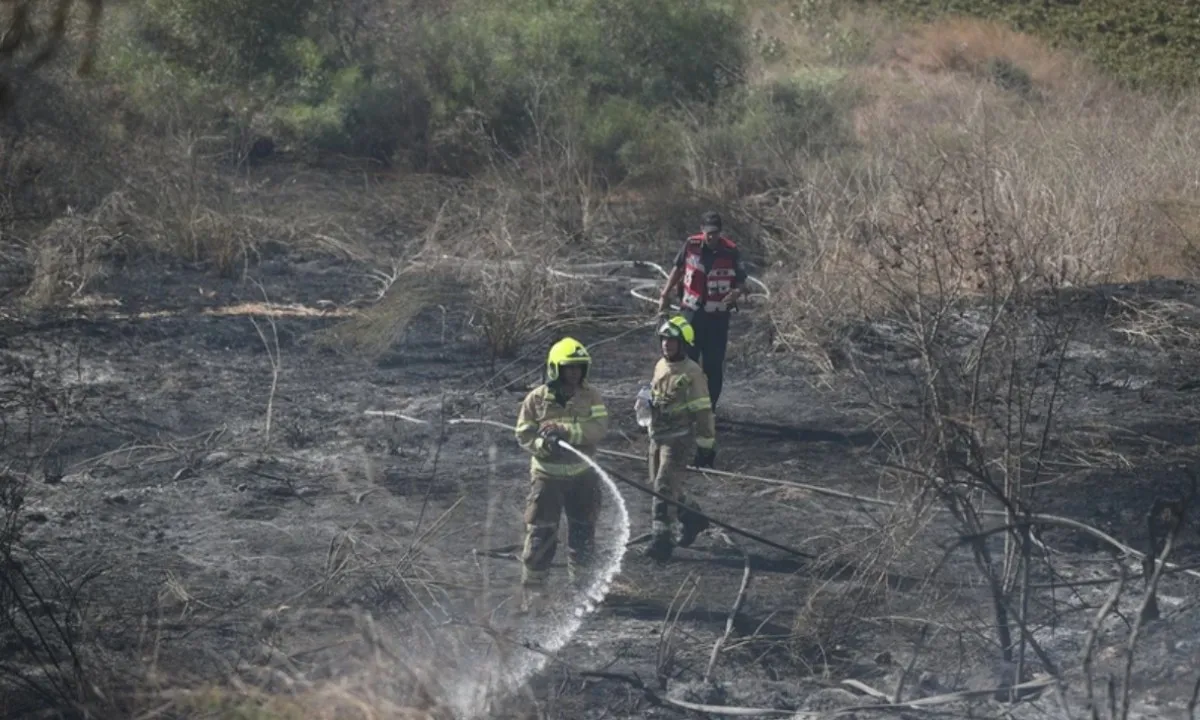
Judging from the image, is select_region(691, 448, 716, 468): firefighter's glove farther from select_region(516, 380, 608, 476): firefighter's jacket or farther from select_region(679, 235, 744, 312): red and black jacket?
select_region(679, 235, 744, 312): red and black jacket

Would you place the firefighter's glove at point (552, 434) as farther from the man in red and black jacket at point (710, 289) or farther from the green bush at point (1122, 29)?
the green bush at point (1122, 29)

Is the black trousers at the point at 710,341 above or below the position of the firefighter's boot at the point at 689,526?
above

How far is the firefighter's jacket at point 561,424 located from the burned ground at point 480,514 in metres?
0.42

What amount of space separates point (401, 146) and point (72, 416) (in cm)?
1269

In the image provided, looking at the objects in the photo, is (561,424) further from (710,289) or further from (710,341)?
(710,341)

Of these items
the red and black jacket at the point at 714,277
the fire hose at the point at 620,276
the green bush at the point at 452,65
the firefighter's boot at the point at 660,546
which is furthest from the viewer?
the green bush at the point at 452,65

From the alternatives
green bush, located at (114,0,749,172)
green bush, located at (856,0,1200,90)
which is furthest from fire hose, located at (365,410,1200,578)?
green bush, located at (856,0,1200,90)

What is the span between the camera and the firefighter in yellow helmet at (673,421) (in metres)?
9.26

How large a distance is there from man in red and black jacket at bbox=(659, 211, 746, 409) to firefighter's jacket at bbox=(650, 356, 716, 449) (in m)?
1.78

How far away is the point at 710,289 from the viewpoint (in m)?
11.1

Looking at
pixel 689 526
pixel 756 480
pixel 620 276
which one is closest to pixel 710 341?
pixel 756 480

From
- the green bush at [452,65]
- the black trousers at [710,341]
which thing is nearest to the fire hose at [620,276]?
the black trousers at [710,341]

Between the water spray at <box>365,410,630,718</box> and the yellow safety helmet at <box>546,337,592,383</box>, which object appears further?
the yellow safety helmet at <box>546,337,592,383</box>

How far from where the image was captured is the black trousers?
11195mm
